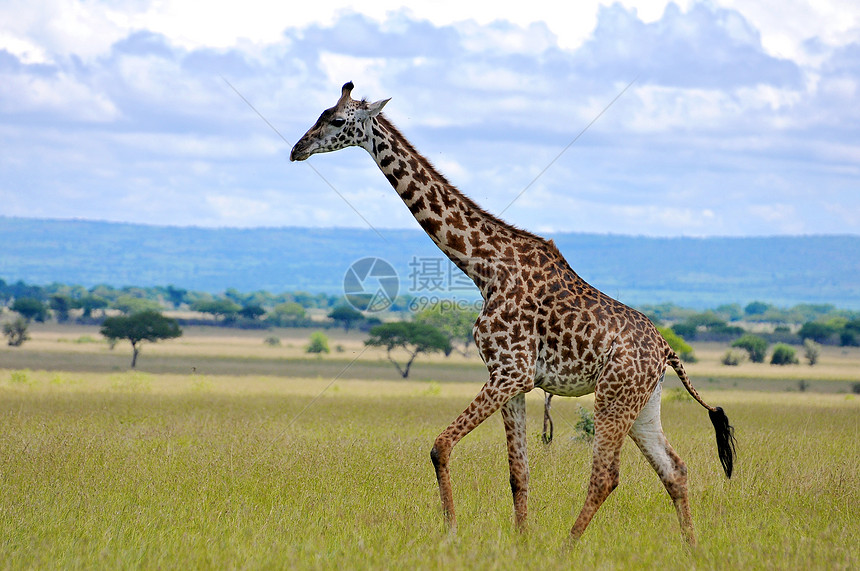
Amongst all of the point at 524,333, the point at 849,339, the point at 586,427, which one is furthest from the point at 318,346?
the point at 524,333

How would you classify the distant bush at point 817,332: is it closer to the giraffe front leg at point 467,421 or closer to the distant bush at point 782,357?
the distant bush at point 782,357

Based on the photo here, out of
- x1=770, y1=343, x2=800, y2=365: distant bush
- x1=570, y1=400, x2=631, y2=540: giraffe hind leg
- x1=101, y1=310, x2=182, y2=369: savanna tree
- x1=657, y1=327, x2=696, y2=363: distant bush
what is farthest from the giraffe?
x1=770, y1=343, x2=800, y2=365: distant bush

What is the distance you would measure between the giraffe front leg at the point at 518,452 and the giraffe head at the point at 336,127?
2.86 m

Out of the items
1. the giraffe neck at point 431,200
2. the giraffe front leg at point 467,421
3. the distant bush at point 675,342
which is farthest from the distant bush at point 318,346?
the giraffe front leg at point 467,421

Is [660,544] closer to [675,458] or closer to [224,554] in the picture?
[675,458]

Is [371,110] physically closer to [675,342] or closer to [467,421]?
[467,421]

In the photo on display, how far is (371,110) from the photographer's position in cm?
870

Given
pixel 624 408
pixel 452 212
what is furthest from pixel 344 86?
pixel 624 408

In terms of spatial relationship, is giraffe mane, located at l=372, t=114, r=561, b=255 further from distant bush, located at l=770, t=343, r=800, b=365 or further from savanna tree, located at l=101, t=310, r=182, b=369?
distant bush, located at l=770, t=343, r=800, b=365

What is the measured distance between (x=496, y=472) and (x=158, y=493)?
408 centimetres

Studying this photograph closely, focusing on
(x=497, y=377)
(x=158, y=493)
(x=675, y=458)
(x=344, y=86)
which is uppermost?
(x=344, y=86)

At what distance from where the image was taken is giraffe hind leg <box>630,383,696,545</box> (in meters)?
8.60

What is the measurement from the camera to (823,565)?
732 centimetres

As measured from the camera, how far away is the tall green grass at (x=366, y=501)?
754 centimetres
